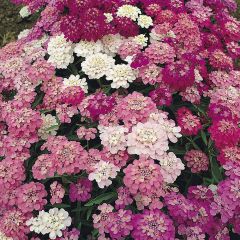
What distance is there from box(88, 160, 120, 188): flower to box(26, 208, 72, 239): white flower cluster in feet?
0.78

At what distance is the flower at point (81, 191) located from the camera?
89.3 inches

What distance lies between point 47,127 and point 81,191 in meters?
0.47

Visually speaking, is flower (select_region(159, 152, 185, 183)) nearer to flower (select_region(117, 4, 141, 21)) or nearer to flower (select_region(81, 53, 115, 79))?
flower (select_region(81, 53, 115, 79))

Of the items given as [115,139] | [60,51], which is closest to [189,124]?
[115,139]

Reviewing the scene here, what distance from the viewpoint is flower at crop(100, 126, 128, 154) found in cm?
223

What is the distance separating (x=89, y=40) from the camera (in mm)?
2865

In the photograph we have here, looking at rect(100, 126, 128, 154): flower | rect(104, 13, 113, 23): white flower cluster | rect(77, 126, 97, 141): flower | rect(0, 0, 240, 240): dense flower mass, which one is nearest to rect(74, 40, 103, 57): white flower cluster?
rect(0, 0, 240, 240): dense flower mass

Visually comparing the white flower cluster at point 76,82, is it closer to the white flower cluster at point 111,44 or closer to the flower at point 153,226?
the white flower cluster at point 111,44

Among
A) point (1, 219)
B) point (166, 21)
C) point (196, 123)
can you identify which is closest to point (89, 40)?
point (166, 21)

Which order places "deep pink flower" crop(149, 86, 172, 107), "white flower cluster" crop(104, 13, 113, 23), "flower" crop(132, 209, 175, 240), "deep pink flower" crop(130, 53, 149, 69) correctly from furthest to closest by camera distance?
1. "white flower cluster" crop(104, 13, 113, 23)
2. "deep pink flower" crop(130, 53, 149, 69)
3. "deep pink flower" crop(149, 86, 172, 107)
4. "flower" crop(132, 209, 175, 240)

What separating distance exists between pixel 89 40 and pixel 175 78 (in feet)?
2.19

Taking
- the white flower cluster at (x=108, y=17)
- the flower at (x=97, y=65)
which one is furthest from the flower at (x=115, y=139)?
the white flower cluster at (x=108, y=17)

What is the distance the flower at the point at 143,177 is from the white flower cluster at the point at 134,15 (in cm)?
122

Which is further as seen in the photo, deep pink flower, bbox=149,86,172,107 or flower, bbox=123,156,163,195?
deep pink flower, bbox=149,86,172,107
